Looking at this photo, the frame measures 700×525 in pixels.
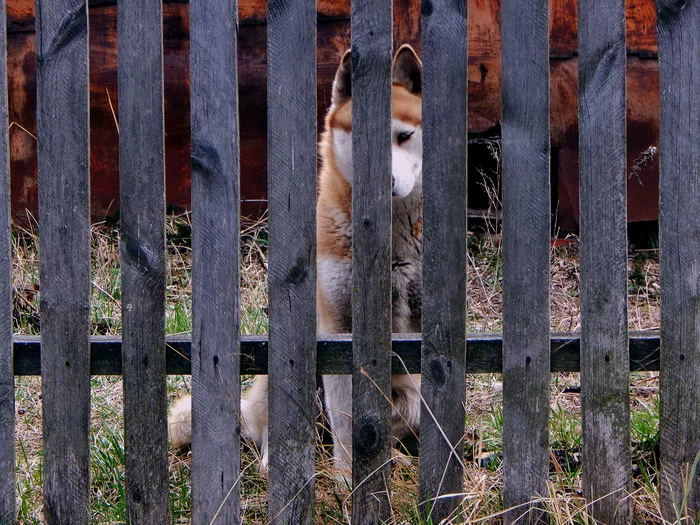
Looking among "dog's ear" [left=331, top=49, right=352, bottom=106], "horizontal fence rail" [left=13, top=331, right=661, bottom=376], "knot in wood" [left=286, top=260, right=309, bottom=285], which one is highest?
"dog's ear" [left=331, top=49, right=352, bottom=106]

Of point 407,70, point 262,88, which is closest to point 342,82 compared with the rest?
point 407,70

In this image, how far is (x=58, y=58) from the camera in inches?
84.6

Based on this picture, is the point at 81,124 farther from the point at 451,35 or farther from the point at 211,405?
the point at 451,35

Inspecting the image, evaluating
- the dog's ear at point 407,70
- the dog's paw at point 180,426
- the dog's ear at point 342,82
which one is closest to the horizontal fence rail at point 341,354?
the dog's paw at point 180,426

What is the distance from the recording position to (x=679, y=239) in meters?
2.19

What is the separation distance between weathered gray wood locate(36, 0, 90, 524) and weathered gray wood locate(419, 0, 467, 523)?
952 mm

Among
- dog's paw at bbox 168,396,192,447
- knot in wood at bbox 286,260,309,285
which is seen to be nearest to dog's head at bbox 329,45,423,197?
knot in wood at bbox 286,260,309,285

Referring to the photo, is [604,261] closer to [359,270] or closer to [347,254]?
[359,270]

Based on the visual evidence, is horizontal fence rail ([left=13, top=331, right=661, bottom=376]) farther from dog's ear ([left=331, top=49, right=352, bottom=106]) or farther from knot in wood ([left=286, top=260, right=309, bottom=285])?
dog's ear ([left=331, top=49, right=352, bottom=106])

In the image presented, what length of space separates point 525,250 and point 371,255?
432 millimetres

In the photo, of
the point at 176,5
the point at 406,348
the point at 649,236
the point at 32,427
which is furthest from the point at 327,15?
the point at 406,348

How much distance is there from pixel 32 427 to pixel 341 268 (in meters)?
1.54

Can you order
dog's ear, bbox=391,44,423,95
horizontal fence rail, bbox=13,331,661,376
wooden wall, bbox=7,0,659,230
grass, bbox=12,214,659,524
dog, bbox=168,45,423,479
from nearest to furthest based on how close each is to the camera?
1. horizontal fence rail, bbox=13,331,661,376
2. grass, bbox=12,214,659,524
3. dog, bbox=168,45,423,479
4. dog's ear, bbox=391,44,423,95
5. wooden wall, bbox=7,0,659,230

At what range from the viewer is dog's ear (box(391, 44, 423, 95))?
3373 mm
